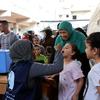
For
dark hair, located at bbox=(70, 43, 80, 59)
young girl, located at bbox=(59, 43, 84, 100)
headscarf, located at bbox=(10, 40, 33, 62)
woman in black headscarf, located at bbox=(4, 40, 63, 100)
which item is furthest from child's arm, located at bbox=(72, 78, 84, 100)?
headscarf, located at bbox=(10, 40, 33, 62)

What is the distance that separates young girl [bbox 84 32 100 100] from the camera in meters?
2.02

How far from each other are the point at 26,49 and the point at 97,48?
20.6 inches

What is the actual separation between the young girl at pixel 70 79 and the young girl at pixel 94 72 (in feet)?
1.31

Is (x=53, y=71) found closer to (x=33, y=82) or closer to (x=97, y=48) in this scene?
(x=33, y=82)

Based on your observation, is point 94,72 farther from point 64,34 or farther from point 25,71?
point 64,34

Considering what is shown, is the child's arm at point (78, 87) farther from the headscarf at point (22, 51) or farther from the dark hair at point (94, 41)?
the headscarf at point (22, 51)

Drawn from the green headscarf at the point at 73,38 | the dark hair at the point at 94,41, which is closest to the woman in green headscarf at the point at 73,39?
the green headscarf at the point at 73,38

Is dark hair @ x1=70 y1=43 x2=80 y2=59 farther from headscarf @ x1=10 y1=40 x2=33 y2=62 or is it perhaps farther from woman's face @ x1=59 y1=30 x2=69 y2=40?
headscarf @ x1=10 y1=40 x2=33 y2=62

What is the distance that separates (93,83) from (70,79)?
0.55 meters

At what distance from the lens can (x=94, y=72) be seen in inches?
80.6

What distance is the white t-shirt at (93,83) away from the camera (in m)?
2.01

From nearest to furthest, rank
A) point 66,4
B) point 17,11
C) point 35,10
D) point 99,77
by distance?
point 99,77, point 17,11, point 35,10, point 66,4

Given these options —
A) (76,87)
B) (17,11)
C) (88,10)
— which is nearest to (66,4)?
(88,10)

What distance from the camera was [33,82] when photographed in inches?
84.0
